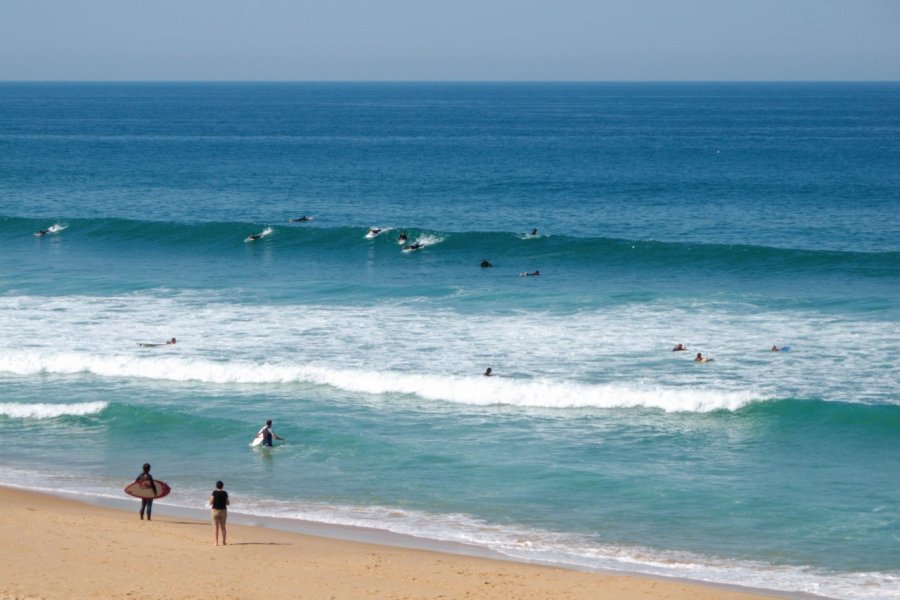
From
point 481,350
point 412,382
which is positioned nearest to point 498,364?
point 481,350

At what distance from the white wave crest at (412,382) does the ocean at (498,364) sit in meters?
0.08

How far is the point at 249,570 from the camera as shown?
16.4m

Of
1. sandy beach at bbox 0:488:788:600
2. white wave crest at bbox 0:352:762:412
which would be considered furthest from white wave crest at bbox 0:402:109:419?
sandy beach at bbox 0:488:788:600

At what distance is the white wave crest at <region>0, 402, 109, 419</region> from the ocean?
88 millimetres

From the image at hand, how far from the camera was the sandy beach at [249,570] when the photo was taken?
15.4 metres

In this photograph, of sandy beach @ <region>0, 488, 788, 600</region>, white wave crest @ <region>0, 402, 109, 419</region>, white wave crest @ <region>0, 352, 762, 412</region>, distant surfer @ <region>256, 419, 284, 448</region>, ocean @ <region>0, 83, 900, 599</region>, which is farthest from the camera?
white wave crest @ <region>0, 352, 762, 412</region>

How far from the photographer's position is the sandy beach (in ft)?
50.5

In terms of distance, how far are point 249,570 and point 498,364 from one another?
1392cm

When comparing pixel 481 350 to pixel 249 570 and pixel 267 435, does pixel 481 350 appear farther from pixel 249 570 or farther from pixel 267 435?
pixel 249 570

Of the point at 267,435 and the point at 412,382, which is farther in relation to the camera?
the point at 412,382

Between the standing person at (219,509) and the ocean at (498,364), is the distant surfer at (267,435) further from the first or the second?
the standing person at (219,509)

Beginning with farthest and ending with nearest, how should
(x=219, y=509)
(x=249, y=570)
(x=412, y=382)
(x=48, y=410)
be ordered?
(x=412, y=382), (x=48, y=410), (x=219, y=509), (x=249, y=570)

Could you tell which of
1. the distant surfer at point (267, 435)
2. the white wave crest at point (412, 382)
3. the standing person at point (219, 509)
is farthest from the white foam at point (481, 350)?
the standing person at point (219, 509)

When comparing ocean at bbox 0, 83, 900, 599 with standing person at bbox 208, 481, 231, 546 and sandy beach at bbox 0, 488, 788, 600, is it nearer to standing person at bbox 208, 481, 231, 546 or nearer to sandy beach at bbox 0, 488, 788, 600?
sandy beach at bbox 0, 488, 788, 600
